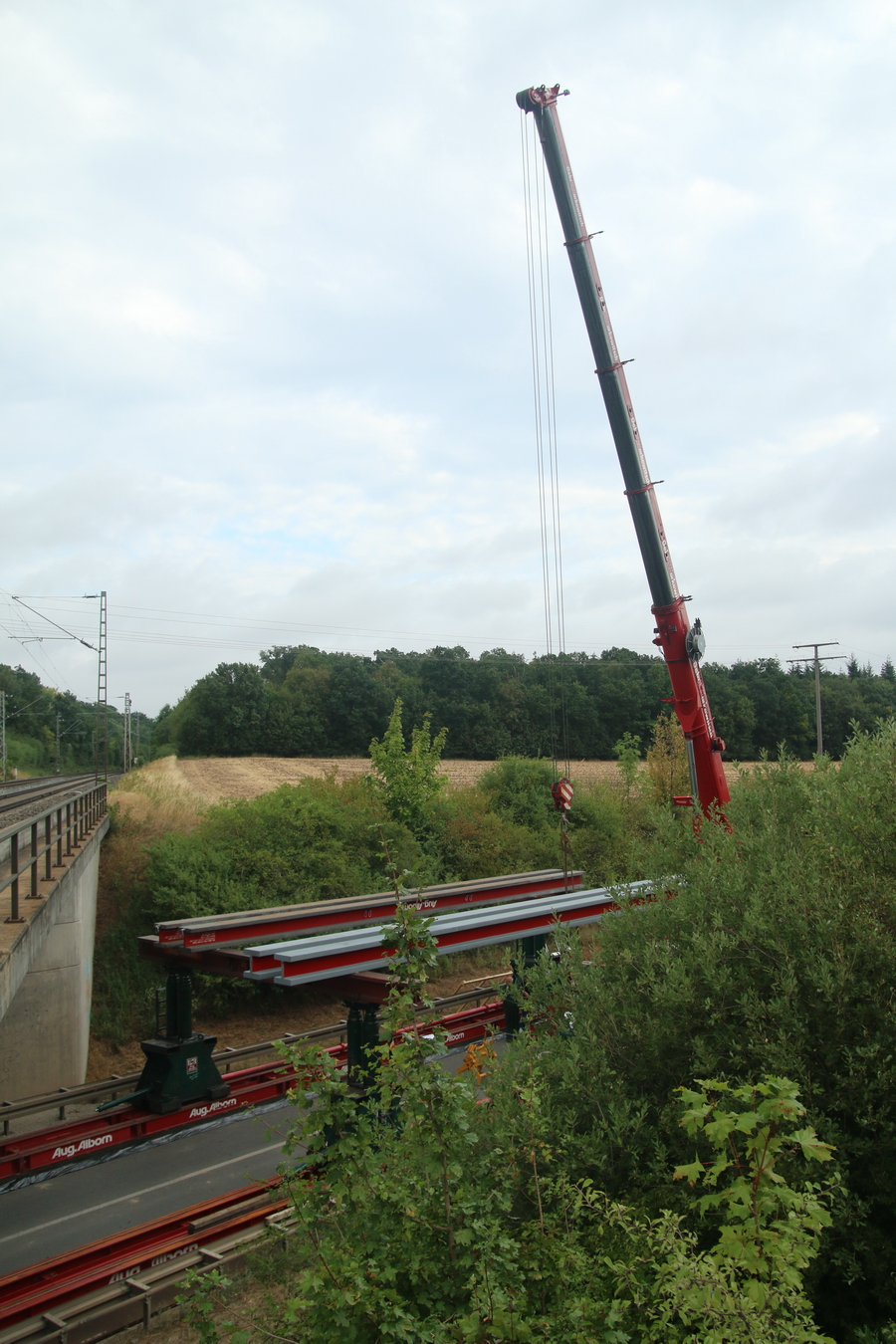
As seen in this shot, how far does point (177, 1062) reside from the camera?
39.4 ft

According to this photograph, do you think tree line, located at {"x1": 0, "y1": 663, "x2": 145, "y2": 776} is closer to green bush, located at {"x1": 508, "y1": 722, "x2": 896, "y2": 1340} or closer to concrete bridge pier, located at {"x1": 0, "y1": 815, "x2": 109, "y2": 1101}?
concrete bridge pier, located at {"x1": 0, "y1": 815, "x2": 109, "y2": 1101}

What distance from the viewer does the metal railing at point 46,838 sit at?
742 centimetres

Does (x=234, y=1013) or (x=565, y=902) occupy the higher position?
(x=565, y=902)

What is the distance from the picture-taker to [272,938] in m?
11.4

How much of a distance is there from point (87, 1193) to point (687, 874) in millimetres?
9290

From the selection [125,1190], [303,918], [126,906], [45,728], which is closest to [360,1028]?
[303,918]

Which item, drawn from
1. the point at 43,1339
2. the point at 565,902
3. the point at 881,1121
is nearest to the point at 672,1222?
the point at 881,1121

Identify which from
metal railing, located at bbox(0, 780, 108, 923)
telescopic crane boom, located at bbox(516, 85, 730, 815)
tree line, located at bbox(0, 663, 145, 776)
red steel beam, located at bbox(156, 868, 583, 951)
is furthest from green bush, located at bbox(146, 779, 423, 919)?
tree line, located at bbox(0, 663, 145, 776)

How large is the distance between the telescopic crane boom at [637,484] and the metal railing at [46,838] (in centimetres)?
981

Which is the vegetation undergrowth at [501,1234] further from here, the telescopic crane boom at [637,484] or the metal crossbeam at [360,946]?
the telescopic crane boom at [637,484]

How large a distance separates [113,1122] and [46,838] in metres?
4.81

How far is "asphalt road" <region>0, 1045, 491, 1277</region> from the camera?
9.64 metres

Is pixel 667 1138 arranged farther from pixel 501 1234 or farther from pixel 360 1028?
pixel 360 1028

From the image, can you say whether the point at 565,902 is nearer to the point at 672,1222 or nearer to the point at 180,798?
the point at 672,1222
